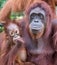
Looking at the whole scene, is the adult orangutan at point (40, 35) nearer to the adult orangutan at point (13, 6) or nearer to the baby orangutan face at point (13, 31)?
the baby orangutan face at point (13, 31)

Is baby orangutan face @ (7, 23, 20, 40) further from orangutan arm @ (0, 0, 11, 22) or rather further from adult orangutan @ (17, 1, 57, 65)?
orangutan arm @ (0, 0, 11, 22)

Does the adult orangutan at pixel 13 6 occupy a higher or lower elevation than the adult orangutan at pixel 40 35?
higher

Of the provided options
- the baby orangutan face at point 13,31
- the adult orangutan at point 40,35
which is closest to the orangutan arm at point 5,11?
the adult orangutan at point 40,35

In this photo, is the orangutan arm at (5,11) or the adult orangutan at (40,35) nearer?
the adult orangutan at (40,35)

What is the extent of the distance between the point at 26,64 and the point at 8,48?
0.21 m

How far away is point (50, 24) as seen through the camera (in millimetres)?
3512

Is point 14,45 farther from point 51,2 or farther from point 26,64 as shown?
point 51,2

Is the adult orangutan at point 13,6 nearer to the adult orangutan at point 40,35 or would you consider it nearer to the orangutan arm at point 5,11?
the orangutan arm at point 5,11

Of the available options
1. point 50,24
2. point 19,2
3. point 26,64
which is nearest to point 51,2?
point 19,2

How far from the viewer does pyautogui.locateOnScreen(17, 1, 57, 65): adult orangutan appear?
11.3 ft

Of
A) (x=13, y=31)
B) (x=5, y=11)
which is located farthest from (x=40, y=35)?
(x=5, y=11)

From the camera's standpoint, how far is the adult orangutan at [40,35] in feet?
11.3

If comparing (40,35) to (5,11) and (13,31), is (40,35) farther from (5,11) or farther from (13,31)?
(5,11)

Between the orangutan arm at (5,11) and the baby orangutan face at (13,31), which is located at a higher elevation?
the orangutan arm at (5,11)
